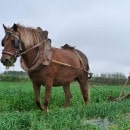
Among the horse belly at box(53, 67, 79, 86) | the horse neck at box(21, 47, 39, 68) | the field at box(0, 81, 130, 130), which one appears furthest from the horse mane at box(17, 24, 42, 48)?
the field at box(0, 81, 130, 130)

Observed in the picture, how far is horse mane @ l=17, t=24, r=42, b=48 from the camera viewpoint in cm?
1044

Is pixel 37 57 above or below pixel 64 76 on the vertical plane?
above

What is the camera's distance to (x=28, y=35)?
10547 millimetres

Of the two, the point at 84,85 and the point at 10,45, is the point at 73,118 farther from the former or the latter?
the point at 84,85

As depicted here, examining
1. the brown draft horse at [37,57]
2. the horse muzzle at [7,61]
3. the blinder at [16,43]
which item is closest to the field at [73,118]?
the brown draft horse at [37,57]

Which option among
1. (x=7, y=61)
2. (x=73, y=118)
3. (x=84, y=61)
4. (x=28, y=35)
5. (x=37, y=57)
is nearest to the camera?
(x=73, y=118)

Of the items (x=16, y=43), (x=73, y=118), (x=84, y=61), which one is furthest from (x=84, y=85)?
(x=73, y=118)

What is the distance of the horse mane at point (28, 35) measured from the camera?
411 inches

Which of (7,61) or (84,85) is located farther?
(84,85)

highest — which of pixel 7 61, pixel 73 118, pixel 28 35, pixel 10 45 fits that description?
pixel 28 35

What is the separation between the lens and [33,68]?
10.5 m

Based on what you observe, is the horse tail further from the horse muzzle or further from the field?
the horse muzzle

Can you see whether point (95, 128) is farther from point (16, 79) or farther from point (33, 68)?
point (16, 79)

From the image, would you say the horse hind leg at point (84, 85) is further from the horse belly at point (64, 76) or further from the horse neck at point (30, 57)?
the horse neck at point (30, 57)
